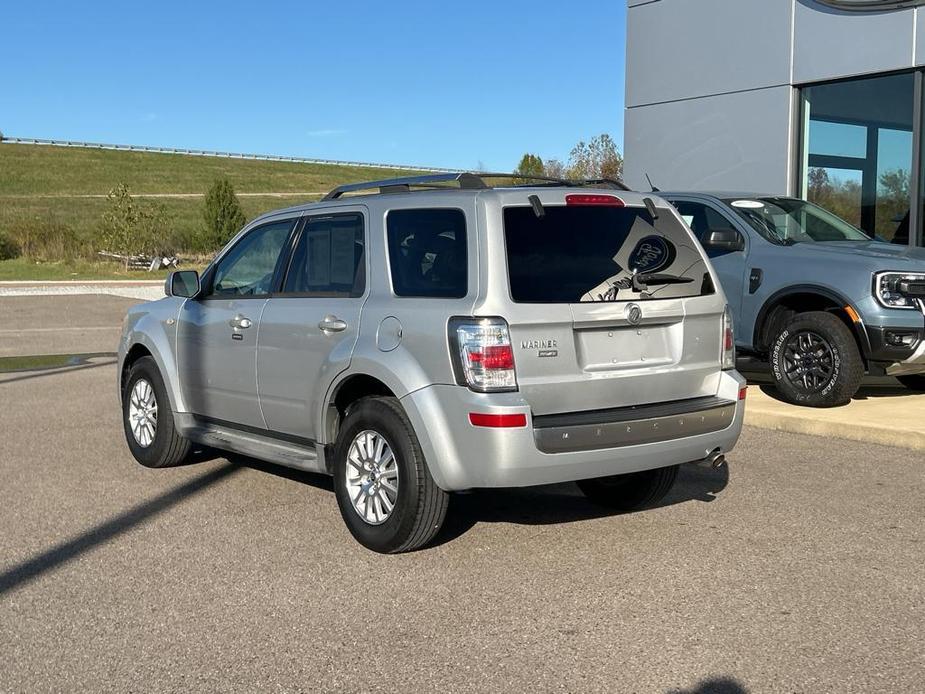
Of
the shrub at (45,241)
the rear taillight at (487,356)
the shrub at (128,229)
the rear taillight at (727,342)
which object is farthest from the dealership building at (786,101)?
the shrub at (45,241)

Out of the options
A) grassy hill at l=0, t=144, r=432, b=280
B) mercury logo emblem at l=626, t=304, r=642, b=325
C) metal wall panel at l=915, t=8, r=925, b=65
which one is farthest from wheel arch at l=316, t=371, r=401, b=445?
grassy hill at l=0, t=144, r=432, b=280

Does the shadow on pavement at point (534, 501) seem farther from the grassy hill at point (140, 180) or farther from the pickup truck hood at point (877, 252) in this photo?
the grassy hill at point (140, 180)

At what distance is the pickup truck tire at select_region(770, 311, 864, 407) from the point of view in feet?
29.5

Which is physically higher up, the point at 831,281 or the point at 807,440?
the point at 831,281

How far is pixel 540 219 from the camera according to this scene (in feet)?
17.4

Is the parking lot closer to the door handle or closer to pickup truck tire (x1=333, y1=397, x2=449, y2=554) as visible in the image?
pickup truck tire (x1=333, y1=397, x2=449, y2=554)

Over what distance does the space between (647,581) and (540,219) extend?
5.89 ft

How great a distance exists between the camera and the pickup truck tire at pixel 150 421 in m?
7.34

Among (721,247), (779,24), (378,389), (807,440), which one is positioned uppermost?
(779,24)

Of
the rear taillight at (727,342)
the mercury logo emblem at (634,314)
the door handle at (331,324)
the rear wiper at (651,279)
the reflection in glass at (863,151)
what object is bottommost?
the rear taillight at (727,342)

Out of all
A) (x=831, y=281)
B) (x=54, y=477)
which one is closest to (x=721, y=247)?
(x=831, y=281)

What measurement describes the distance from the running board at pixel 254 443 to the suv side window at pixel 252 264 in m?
0.84

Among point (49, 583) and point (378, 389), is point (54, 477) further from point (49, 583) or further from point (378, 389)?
point (378, 389)

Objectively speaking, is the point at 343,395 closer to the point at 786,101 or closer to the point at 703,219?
the point at 703,219
